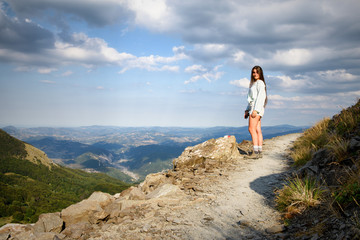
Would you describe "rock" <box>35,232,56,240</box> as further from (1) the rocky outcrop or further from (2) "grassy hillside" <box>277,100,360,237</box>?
(2) "grassy hillside" <box>277,100,360,237</box>

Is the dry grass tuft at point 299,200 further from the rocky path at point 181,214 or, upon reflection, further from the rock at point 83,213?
the rock at point 83,213

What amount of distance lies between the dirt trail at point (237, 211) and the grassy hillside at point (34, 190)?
10420cm

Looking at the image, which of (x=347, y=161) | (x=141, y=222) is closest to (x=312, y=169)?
(x=347, y=161)

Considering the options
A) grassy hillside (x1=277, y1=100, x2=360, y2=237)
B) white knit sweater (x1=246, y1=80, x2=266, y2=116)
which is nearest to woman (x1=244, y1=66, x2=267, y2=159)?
white knit sweater (x1=246, y1=80, x2=266, y2=116)

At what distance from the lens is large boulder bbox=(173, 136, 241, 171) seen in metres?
10.4

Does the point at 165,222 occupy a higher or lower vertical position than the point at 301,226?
lower

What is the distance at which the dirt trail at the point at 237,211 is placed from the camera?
423 cm

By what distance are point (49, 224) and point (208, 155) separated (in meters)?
7.83

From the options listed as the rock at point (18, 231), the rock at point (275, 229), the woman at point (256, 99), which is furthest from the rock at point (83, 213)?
the woman at point (256, 99)

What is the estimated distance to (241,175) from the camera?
8.54 m

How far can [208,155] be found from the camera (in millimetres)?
11258

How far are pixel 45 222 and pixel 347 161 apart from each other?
849cm

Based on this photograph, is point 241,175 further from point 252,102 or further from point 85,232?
point 85,232

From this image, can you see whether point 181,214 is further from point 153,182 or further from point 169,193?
point 153,182
